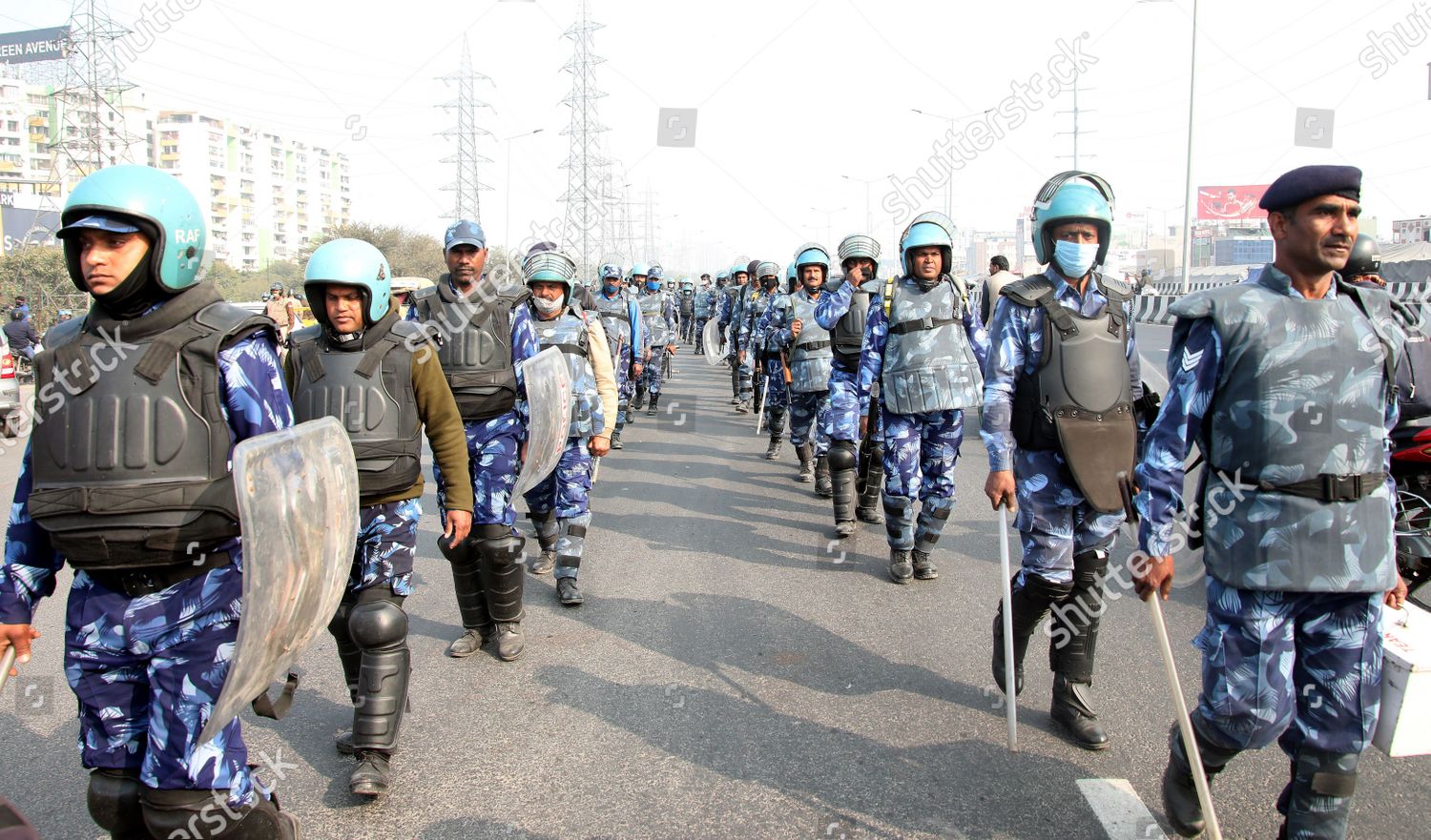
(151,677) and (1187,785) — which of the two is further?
(1187,785)

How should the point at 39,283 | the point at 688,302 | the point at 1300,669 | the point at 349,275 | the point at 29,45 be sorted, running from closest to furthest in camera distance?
the point at 1300,669, the point at 349,275, the point at 39,283, the point at 688,302, the point at 29,45

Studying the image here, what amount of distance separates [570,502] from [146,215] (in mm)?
3735

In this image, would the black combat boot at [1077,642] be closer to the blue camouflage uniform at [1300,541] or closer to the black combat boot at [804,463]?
the blue camouflage uniform at [1300,541]

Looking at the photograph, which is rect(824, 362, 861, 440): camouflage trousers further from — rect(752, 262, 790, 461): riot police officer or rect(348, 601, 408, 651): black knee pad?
rect(348, 601, 408, 651): black knee pad

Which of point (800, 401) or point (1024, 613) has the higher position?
point (800, 401)

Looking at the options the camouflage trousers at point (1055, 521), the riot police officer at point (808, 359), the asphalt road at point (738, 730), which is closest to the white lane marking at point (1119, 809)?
the asphalt road at point (738, 730)

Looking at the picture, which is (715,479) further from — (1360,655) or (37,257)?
(37,257)

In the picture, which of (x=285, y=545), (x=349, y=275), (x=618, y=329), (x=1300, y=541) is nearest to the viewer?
(x=285, y=545)

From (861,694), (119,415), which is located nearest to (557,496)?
(861,694)

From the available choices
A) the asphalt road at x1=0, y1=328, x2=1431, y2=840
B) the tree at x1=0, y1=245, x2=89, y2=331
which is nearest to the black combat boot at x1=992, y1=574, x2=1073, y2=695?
the asphalt road at x1=0, y1=328, x2=1431, y2=840

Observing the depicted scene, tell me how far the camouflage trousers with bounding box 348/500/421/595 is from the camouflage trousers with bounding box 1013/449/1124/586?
236cm

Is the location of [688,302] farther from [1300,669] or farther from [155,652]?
[155,652]

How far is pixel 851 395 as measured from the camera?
768 centimetres

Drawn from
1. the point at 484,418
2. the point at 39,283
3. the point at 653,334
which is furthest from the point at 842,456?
the point at 39,283
